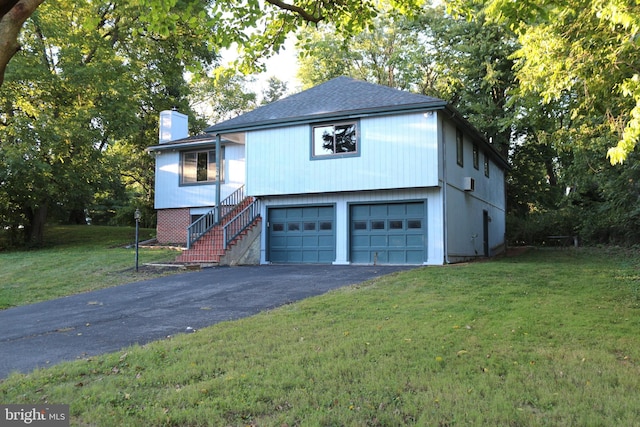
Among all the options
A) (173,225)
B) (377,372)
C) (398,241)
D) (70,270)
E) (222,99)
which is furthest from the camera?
(222,99)

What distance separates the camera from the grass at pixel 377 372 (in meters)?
3.54

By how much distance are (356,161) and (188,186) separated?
8.77 metres

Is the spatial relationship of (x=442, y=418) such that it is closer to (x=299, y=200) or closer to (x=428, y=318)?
(x=428, y=318)

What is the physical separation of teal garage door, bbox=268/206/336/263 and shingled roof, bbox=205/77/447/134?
9.87ft

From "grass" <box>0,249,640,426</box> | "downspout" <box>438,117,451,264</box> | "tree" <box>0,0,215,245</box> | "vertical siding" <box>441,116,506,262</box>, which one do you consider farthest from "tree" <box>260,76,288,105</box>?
"grass" <box>0,249,640,426</box>

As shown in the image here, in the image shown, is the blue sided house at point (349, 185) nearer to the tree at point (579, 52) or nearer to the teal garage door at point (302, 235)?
the teal garage door at point (302, 235)

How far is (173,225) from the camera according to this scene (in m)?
21.6

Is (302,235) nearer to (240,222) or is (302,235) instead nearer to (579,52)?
(240,222)

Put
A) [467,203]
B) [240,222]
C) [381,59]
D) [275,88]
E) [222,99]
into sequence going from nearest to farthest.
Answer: [240,222]
[467,203]
[381,59]
[222,99]
[275,88]

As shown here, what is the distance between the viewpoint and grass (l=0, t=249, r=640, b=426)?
3.54 metres

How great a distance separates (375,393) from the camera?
12.8 ft

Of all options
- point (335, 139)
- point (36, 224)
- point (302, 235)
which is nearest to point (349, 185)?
point (335, 139)

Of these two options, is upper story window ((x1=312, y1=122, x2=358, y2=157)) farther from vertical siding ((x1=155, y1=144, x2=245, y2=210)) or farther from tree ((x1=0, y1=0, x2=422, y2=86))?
tree ((x1=0, y1=0, x2=422, y2=86))

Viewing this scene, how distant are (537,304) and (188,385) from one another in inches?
215
